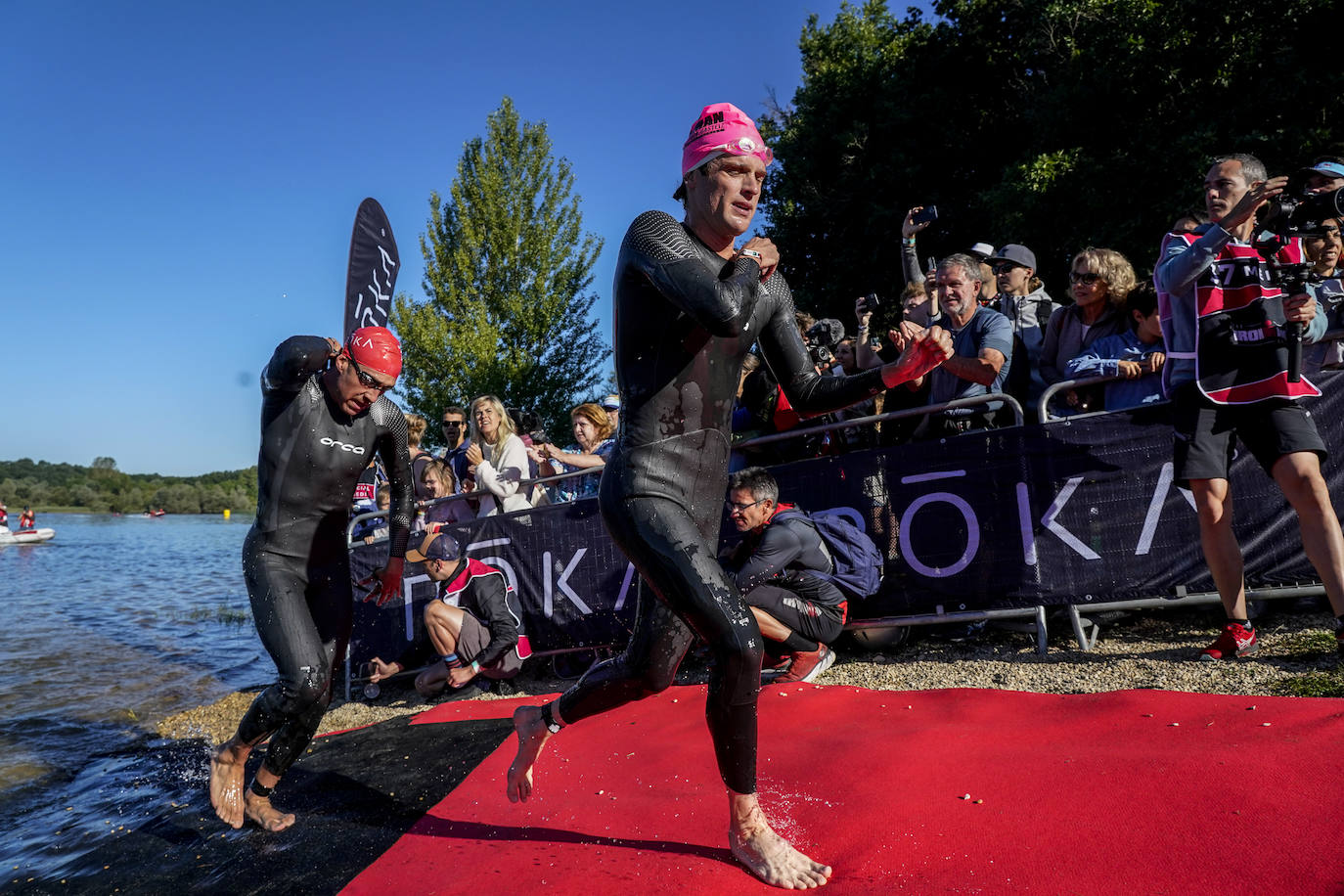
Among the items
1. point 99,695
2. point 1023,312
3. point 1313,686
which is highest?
point 1023,312

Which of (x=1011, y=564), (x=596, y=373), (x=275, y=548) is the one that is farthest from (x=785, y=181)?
(x=275, y=548)

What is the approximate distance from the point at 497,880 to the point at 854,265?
19.4 m

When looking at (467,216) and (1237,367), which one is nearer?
(1237,367)

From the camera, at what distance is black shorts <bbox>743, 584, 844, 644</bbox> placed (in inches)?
193

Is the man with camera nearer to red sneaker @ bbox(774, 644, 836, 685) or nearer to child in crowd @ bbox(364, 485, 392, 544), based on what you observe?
red sneaker @ bbox(774, 644, 836, 685)

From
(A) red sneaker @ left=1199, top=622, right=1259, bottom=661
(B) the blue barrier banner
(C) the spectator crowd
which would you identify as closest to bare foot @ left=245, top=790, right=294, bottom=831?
(C) the spectator crowd

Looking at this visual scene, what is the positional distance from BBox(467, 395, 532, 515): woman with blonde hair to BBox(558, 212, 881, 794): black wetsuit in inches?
186

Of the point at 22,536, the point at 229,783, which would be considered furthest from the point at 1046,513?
the point at 22,536

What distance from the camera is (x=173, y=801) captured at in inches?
173

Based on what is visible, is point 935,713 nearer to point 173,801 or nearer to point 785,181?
point 173,801

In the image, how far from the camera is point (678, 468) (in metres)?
2.55

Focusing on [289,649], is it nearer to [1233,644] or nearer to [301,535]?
[301,535]

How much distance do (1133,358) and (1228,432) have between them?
1183mm

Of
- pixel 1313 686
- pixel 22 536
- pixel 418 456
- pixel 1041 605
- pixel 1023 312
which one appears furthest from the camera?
pixel 22 536
